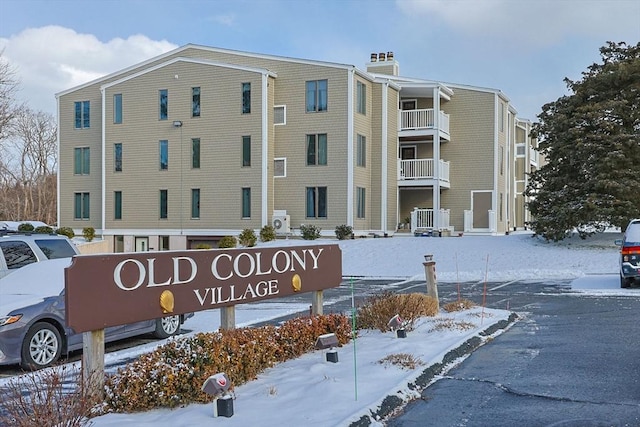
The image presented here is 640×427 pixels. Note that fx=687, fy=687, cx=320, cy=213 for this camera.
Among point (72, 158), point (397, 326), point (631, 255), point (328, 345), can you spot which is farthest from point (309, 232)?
point (328, 345)

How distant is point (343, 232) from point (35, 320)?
23.0 metres

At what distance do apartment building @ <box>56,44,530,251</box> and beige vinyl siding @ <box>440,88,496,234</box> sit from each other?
0.19 feet

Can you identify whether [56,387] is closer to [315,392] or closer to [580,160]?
[315,392]

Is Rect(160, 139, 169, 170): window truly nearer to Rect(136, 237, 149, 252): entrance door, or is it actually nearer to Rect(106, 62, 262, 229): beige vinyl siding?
Rect(106, 62, 262, 229): beige vinyl siding

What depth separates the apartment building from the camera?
33.3 metres

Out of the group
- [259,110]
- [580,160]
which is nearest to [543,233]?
[580,160]

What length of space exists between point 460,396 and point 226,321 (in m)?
2.82

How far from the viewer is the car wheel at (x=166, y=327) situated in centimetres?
1143

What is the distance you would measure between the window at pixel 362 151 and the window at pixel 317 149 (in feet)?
5.40

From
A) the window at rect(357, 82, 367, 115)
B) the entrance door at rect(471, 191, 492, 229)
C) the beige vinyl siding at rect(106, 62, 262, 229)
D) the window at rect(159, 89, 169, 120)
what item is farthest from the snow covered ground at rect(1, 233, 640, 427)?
the window at rect(159, 89, 169, 120)

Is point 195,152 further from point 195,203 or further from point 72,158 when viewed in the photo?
point 72,158

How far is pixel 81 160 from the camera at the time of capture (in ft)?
129

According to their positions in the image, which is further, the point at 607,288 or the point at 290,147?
the point at 290,147

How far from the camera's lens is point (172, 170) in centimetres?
3566
